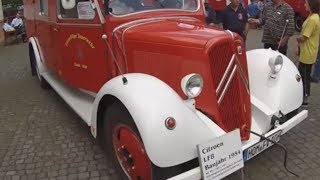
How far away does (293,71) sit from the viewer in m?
4.50

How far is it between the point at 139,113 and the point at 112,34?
4.84 ft

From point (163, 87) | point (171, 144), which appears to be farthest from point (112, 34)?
point (171, 144)

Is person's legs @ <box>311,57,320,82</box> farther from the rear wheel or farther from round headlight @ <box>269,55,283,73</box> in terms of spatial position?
the rear wheel

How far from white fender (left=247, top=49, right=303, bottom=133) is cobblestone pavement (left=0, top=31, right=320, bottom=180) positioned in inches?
21.0

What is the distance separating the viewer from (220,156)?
10.5 feet

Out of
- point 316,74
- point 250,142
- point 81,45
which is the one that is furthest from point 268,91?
point 316,74

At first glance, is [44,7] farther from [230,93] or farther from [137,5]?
A: [230,93]

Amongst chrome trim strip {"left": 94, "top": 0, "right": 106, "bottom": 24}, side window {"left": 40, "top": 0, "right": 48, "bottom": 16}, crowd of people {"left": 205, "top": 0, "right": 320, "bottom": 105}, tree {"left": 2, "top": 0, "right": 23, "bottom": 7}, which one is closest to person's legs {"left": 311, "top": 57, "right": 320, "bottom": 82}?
crowd of people {"left": 205, "top": 0, "right": 320, "bottom": 105}

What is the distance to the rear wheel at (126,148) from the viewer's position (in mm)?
3307

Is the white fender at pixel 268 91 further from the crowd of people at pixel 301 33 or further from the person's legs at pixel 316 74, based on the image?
the person's legs at pixel 316 74

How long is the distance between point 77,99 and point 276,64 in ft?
8.70

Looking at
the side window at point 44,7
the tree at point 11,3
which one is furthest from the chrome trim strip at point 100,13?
the tree at point 11,3

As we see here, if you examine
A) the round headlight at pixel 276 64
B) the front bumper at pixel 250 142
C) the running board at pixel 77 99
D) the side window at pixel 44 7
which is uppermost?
the side window at pixel 44 7

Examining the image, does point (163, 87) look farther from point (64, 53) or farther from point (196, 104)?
point (64, 53)
